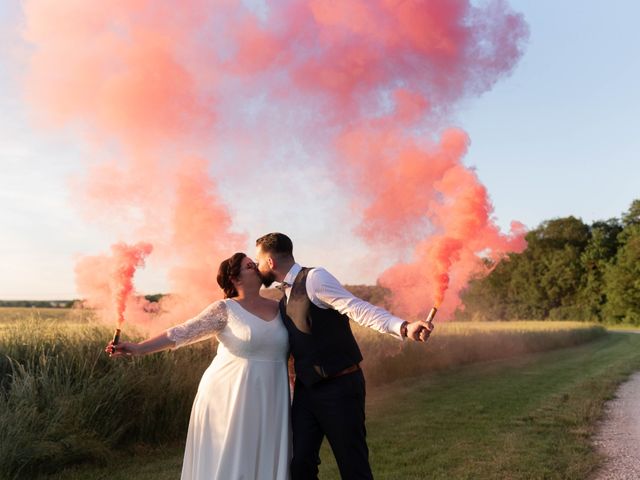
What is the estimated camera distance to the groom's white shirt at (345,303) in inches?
160

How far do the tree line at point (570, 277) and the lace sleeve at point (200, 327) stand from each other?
65915mm

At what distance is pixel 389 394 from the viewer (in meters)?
14.3

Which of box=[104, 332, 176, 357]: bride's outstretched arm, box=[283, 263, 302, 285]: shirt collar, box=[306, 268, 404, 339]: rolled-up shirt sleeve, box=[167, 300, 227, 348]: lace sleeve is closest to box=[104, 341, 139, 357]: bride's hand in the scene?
box=[104, 332, 176, 357]: bride's outstretched arm

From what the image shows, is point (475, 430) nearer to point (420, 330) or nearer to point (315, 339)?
point (315, 339)

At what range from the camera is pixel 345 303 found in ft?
13.8

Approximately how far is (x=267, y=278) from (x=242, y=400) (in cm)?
92

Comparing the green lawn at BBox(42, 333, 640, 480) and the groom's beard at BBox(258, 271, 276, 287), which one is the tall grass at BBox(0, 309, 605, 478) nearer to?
the green lawn at BBox(42, 333, 640, 480)

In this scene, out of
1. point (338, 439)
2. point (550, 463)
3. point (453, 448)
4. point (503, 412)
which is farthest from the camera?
point (503, 412)

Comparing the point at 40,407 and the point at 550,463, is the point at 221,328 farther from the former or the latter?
the point at 550,463

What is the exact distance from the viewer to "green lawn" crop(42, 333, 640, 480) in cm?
756

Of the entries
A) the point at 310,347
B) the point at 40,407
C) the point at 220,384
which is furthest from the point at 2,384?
the point at 310,347

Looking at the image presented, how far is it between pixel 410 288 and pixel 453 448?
608 centimetres

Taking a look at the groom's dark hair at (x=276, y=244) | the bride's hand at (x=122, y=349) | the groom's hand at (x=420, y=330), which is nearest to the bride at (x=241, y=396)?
the bride's hand at (x=122, y=349)

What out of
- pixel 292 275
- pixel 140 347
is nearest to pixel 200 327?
pixel 140 347
